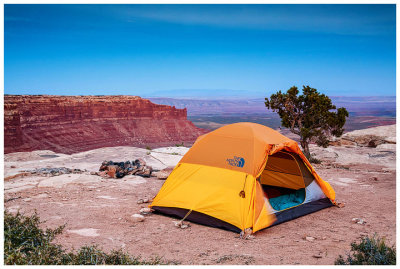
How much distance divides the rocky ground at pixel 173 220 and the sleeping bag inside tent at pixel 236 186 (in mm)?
312

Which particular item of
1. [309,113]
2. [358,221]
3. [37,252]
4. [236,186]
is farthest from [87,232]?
[309,113]

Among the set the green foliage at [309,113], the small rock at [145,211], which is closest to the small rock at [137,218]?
the small rock at [145,211]

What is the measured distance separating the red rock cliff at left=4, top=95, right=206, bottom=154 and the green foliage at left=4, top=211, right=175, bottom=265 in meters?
56.0

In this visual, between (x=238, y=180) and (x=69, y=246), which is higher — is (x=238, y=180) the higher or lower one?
the higher one

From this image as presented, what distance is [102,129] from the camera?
76625 mm

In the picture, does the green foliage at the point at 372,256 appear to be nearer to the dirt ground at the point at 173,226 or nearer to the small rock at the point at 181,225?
the dirt ground at the point at 173,226

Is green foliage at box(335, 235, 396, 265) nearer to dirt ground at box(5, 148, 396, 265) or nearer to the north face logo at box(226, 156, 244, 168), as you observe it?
dirt ground at box(5, 148, 396, 265)

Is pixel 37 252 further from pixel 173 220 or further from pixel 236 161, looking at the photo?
pixel 236 161

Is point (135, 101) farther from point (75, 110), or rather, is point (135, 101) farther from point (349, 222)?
point (349, 222)

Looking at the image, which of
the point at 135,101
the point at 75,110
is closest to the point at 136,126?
the point at 135,101

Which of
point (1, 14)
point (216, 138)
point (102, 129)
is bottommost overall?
point (102, 129)

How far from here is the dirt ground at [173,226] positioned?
6520 mm

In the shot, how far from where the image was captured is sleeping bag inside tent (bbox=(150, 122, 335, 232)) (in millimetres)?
8219

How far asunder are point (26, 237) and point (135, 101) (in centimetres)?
8253
